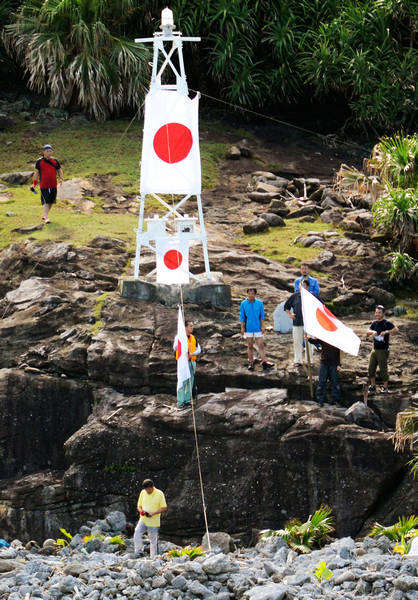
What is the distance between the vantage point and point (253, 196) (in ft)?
82.4

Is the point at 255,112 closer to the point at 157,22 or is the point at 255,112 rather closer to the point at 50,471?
the point at 157,22

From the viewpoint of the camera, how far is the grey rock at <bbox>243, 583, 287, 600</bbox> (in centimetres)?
1231

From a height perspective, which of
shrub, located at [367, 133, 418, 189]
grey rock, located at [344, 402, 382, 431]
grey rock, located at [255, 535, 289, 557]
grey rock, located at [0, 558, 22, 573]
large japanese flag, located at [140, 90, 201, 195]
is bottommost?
grey rock, located at [255, 535, 289, 557]

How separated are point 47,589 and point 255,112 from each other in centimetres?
1855

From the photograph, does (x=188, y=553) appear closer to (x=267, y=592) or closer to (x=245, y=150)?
(x=267, y=592)

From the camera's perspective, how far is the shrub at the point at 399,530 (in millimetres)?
15008

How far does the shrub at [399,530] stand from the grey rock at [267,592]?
9.35 feet

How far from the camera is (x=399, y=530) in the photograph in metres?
15.2

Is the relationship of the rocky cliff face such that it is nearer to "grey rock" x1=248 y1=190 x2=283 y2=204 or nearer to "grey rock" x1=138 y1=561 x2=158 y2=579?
"grey rock" x1=138 y1=561 x2=158 y2=579

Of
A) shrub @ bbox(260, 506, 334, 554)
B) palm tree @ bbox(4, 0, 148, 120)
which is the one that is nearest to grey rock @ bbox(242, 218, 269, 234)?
palm tree @ bbox(4, 0, 148, 120)

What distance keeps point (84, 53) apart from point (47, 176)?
6.09 meters

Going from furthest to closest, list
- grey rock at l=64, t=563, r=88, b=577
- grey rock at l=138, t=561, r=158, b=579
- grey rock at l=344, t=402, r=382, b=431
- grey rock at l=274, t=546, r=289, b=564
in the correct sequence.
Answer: grey rock at l=344, t=402, r=382, b=431 < grey rock at l=274, t=546, r=289, b=564 < grey rock at l=64, t=563, r=88, b=577 < grey rock at l=138, t=561, r=158, b=579

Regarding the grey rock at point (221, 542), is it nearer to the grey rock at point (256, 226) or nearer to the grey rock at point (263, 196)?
the grey rock at point (256, 226)

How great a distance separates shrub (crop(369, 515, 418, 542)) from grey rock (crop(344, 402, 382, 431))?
183 cm
